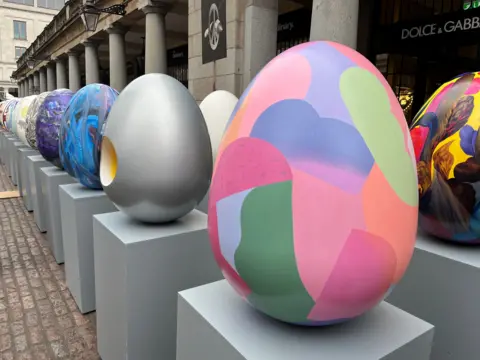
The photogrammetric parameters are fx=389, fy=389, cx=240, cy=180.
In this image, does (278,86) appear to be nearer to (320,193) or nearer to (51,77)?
(320,193)

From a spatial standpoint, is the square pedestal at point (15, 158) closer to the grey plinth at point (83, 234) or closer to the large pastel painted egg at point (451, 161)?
the grey plinth at point (83, 234)

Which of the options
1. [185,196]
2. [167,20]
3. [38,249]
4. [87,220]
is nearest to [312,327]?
[185,196]

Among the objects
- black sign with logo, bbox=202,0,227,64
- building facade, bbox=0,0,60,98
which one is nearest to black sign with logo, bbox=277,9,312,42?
black sign with logo, bbox=202,0,227,64

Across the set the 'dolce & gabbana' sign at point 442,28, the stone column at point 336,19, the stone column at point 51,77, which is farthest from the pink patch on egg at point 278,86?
the stone column at point 51,77

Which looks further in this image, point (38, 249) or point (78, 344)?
point (38, 249)

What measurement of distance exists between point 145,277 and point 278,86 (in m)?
1.57

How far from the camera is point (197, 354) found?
170 centimetres

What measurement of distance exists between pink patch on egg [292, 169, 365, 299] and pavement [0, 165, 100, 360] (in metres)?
2.43

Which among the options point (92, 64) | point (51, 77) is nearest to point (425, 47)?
point (92, 64)

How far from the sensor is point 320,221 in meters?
1.31

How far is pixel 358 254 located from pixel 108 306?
203 cm

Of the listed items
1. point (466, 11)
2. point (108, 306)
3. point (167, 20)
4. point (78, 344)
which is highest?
point (167, 20)

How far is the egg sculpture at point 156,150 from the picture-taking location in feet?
8.19

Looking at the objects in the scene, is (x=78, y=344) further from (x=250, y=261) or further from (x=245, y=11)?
(x=245, y=11)
